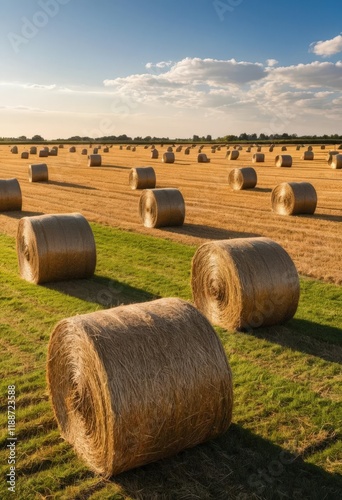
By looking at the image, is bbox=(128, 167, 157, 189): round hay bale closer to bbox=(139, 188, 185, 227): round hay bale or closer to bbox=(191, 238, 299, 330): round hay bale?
bbox=(139, 188, 185, 227): round hay bale

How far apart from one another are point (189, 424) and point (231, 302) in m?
4.59

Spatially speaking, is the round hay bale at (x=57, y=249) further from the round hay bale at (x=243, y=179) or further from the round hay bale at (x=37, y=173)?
the round hay bale at (x=37, y=173)

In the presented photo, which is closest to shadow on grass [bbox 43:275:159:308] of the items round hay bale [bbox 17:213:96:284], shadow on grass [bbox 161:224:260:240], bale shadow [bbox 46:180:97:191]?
round hay bale [bbox 17:213:96:284]

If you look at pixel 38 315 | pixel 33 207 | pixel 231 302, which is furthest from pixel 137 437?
pixel 33 207

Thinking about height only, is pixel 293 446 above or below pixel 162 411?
below

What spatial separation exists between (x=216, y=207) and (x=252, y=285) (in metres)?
15.3

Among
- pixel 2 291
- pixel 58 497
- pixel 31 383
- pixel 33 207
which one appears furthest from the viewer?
pixel 33 207

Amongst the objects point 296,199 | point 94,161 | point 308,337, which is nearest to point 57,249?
point 308,337

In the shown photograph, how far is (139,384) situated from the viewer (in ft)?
20.1

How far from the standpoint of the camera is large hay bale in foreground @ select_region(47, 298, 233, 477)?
Result: 6.08m

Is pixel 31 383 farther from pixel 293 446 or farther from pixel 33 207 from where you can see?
pixel 33 207

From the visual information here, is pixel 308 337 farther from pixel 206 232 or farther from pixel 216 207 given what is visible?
pixel 216 207

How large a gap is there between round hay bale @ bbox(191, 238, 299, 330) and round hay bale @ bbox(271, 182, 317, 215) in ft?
40.6

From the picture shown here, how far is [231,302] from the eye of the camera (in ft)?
35.6
